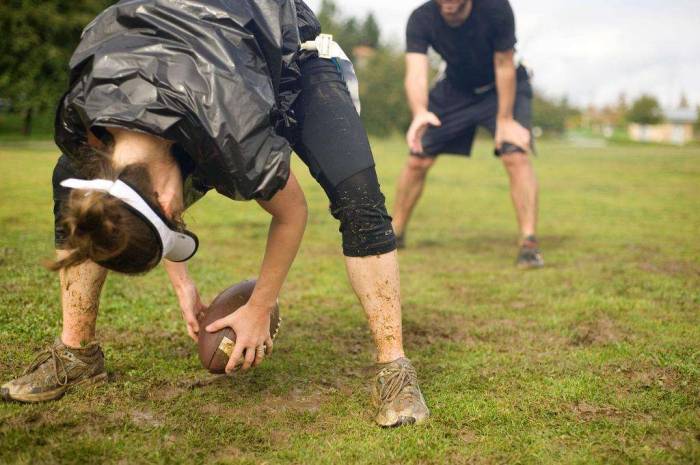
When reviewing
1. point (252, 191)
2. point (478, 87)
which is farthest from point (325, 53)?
point (478, 87)

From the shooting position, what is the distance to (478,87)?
7.48 m

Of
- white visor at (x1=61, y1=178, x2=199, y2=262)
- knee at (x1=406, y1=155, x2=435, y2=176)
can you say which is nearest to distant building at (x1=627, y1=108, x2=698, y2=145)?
knee at (x1=406, y1=155, x2=435, y2=176)

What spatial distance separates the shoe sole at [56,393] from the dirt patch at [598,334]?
2.79 metres

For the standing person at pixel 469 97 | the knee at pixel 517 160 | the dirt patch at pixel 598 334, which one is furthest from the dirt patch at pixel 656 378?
the knee at pixel 517 160

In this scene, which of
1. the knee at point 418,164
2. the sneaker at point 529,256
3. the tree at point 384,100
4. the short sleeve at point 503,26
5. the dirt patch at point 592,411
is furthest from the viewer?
the tree at point 384,100

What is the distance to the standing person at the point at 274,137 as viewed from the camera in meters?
2.66

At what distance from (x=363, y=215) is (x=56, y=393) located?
1678 millimetres

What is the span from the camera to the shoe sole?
3.25 metres

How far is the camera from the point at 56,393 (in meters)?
3.33

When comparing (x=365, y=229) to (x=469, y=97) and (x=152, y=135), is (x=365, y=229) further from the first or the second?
(x=469, y=97)

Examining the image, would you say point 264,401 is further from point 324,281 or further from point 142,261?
point 324,281

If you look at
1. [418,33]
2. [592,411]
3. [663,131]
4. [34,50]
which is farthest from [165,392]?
[663,131]

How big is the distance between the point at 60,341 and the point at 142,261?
1.17 meters

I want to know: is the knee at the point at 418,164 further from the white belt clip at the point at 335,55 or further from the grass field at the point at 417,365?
the white belt clip at the point at 335,55
